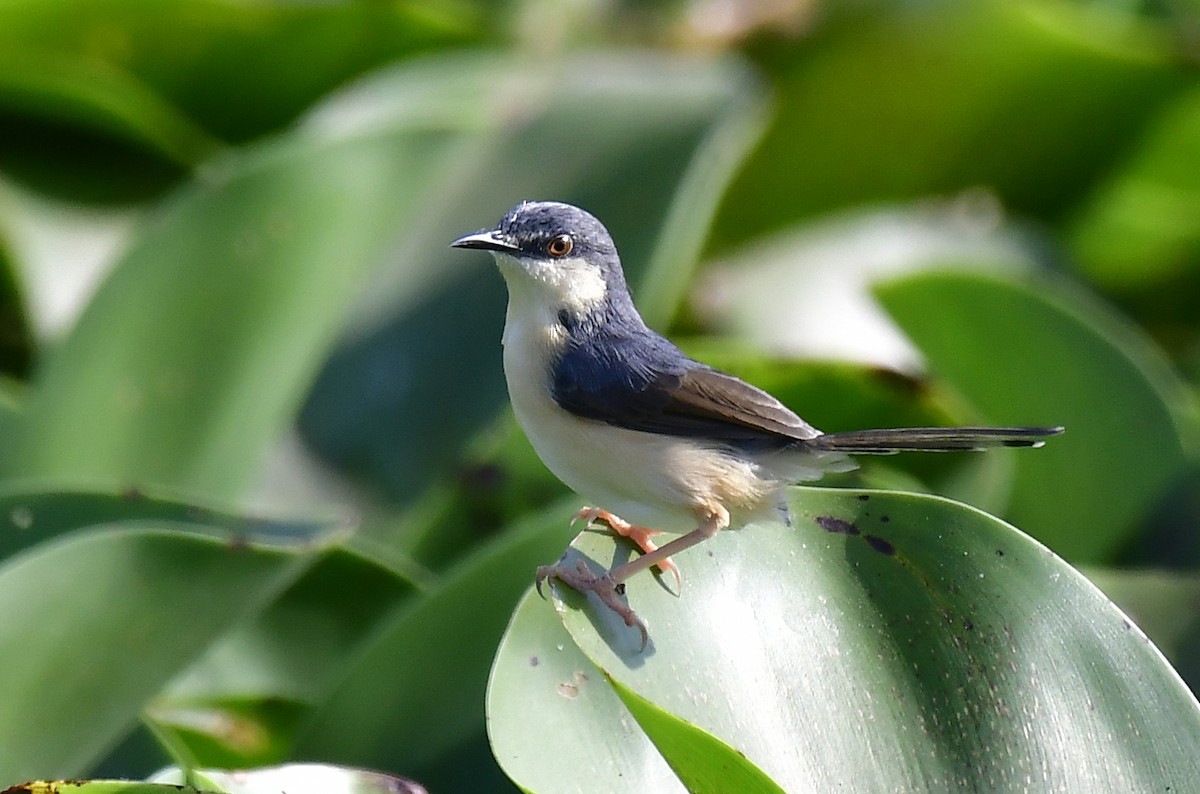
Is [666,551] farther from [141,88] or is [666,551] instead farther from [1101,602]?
[141,88]

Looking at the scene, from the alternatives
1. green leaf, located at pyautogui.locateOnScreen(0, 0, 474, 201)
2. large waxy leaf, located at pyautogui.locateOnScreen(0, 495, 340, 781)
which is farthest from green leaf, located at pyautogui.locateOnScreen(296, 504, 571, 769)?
green leaf, located at pyautogui.locateOnScreen(0, 0, 474, 201)

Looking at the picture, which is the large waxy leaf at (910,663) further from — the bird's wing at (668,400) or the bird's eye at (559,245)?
the bird's eye at (559,245)

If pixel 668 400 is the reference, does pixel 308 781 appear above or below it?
below

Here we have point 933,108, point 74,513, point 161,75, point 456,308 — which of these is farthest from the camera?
point 933,108

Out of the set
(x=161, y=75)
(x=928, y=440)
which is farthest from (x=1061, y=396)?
(x=161, y=75)

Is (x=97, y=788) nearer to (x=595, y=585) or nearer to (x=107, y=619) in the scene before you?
(x=107, y=619)

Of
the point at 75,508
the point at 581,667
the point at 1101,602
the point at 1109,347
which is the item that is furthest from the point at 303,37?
the point at 1101,602

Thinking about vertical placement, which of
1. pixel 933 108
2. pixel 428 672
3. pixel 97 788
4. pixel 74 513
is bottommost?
pixel 428 672

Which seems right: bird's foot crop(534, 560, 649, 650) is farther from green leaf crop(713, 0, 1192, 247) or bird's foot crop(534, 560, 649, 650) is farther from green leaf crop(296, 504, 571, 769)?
green leaf crop(713, 0, 1192, 247)
